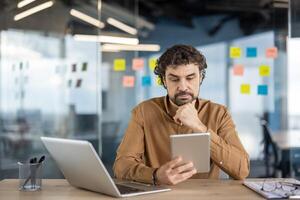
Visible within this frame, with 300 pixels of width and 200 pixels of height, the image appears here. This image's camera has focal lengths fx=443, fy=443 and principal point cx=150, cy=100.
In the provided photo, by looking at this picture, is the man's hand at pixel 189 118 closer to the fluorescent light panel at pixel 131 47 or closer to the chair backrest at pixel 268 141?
the fluorescent light panel at pixel 131 47

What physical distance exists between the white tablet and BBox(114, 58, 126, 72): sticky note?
391 cm

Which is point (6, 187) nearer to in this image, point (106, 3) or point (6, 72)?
point (6, 72)

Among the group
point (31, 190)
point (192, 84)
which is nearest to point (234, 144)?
point (192, 84)

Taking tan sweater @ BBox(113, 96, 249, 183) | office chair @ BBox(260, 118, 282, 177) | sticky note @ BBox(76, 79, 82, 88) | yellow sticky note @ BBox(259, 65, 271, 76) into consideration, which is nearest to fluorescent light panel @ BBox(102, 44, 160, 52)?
sticky note @ BBox(76, 79, 82, 88)

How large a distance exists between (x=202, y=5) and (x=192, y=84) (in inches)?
171

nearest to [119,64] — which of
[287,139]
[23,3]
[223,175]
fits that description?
[23,3]

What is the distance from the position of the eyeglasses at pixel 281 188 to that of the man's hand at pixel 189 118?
35 cm

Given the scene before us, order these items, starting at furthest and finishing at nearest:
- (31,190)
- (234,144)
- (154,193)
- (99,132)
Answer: (99,132) → (234,144) → (31,190) → (154,193)

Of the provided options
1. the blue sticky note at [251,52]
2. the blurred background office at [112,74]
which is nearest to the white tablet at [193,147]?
the blurred background office at [112,74]

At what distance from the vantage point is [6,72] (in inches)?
198

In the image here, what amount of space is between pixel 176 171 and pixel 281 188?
40 centimetres

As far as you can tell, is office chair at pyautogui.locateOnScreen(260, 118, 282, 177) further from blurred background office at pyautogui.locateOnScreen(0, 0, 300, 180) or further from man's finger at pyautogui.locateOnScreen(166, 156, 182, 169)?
man's finger at pyautogui.locateOnScreen(166, 156, 182, 169)

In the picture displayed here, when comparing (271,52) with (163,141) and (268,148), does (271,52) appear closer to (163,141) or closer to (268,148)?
(268,148)

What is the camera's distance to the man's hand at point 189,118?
190 centimetres
